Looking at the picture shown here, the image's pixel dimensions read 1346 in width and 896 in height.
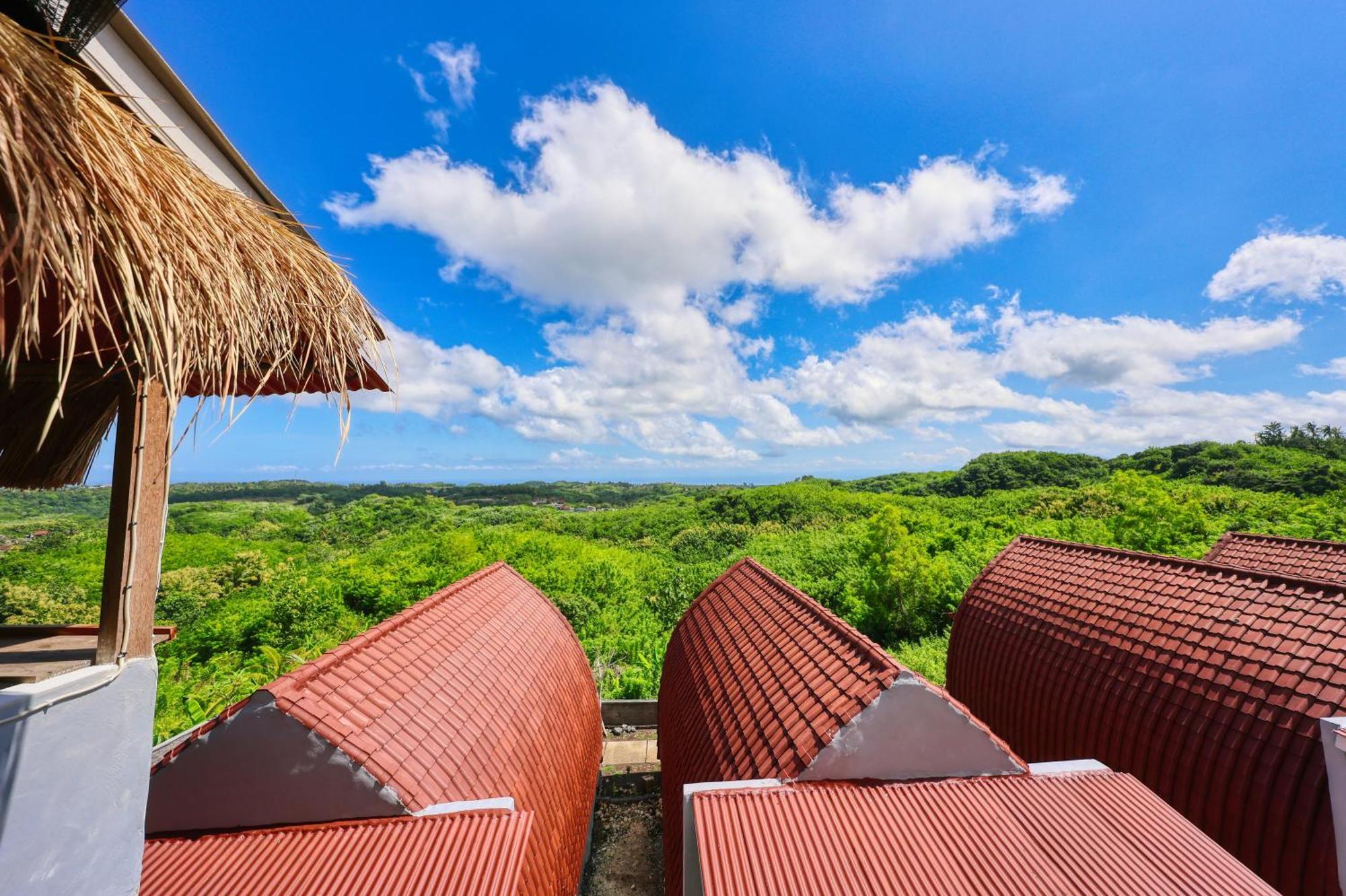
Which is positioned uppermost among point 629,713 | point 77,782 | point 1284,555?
point 1284,555

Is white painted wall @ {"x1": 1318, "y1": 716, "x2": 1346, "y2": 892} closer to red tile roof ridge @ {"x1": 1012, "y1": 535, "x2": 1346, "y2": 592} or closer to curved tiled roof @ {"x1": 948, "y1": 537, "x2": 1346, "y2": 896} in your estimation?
curved tiled roof @ {"x1": 948, "y1": 537, "x2": 1346, "y2": 896}

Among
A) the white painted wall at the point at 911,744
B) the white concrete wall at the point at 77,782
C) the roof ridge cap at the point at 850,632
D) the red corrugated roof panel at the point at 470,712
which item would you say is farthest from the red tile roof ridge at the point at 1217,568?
the white concrete wall at the point at 77,782

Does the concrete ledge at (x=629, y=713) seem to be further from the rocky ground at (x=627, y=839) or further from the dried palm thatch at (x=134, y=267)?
the dried palm thatch at (x=134, y=267)

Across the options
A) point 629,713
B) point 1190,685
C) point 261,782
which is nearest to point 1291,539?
point 1190,685

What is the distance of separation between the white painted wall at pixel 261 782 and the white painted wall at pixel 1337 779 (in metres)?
7.27

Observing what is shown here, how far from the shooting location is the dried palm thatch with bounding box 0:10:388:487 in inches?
76.0

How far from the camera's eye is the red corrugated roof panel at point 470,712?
4273mm

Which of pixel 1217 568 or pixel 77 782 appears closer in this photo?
pixel 77 782

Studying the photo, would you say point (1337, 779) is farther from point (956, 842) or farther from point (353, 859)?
point (353, 859)

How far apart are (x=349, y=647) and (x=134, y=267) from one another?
13.2 feet

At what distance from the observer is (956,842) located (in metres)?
3.85

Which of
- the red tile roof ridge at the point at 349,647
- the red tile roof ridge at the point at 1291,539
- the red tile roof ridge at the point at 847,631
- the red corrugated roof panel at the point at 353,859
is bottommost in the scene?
the red corrugated roof panel at the point at 353,859

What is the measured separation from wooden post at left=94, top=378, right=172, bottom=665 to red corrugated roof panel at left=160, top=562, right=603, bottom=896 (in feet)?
5.28

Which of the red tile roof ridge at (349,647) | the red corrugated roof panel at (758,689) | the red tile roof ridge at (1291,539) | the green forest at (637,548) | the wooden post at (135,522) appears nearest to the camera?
the wooden post at (135,522)
